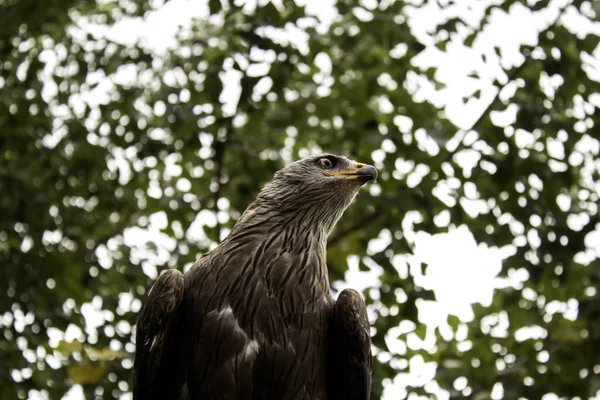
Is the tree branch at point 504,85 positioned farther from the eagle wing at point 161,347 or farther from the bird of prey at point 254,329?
the eagle wing at point 161,347

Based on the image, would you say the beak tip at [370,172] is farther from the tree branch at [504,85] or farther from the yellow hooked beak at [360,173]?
the tree branch at [504,85]

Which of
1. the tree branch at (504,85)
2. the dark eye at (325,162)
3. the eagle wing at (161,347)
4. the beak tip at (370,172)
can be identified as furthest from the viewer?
the tree branch at (504,85)

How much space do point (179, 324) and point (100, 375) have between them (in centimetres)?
296

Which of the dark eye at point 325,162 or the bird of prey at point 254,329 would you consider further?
the dark eye at point 325,162

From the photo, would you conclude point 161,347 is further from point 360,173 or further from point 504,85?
point 504,85

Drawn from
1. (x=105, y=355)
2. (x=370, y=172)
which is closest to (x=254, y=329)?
(x=370, y=172)

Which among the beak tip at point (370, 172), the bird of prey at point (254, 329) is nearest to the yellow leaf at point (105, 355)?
the bird of prey at point (254, 329)

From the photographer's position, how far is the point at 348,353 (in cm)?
345

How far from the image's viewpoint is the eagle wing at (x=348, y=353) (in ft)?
11.3

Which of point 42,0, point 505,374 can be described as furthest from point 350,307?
point 42,0

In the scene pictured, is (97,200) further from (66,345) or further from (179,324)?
(179,324)

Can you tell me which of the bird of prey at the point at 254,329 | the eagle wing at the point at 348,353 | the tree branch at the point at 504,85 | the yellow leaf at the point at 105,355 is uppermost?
the bird of prey at the point at 254,329

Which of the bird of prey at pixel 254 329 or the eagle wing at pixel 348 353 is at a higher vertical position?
the bird of prey at pixel 254 329

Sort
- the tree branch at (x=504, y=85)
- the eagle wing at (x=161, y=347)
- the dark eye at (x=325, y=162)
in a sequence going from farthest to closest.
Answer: the tree branch at (x=504, y=85) → the dark eye at (x=325, y=162) → the eagle wing at (x=161, y=347)
